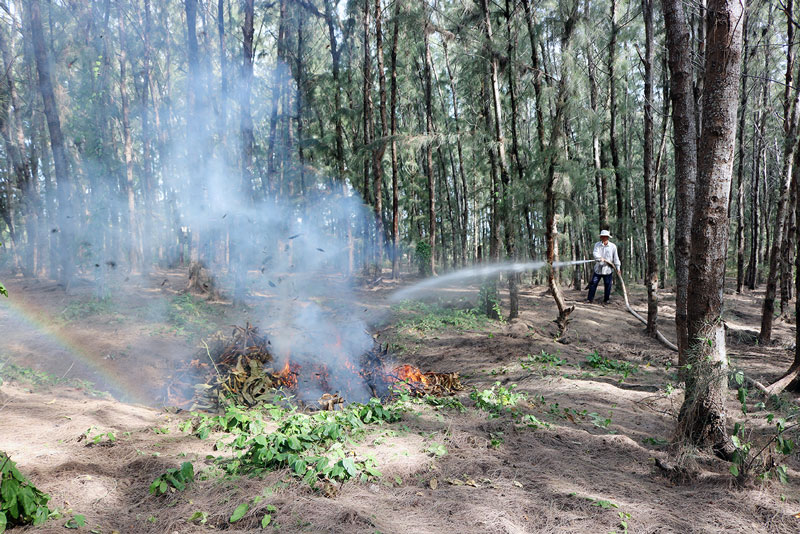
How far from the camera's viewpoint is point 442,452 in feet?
12.8

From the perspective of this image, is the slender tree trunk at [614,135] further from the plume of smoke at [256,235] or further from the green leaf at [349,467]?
the green leaf at [349,467]

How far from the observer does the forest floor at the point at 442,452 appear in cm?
290

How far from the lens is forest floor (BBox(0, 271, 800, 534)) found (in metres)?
2.90

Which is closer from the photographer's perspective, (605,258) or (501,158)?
(501,158)

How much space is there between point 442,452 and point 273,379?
366 cm

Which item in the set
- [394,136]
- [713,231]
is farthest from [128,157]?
[713,231]

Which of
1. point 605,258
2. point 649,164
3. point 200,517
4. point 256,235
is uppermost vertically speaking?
point 649,164

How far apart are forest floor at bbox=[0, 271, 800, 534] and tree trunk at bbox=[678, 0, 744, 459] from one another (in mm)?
329

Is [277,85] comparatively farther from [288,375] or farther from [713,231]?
[713,231]

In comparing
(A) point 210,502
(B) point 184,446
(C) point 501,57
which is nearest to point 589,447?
(A) point 210,502

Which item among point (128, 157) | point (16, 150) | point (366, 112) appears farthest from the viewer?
point (128, 157)

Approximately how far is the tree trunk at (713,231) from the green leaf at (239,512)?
3.84 m

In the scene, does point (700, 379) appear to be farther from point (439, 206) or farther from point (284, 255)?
point (439, 206)

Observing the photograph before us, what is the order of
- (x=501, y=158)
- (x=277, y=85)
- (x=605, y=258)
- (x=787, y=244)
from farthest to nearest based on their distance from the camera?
(x=277, y=85) → (x=605, y=258) → (x=501, y=158) → (x=787, y=244)
